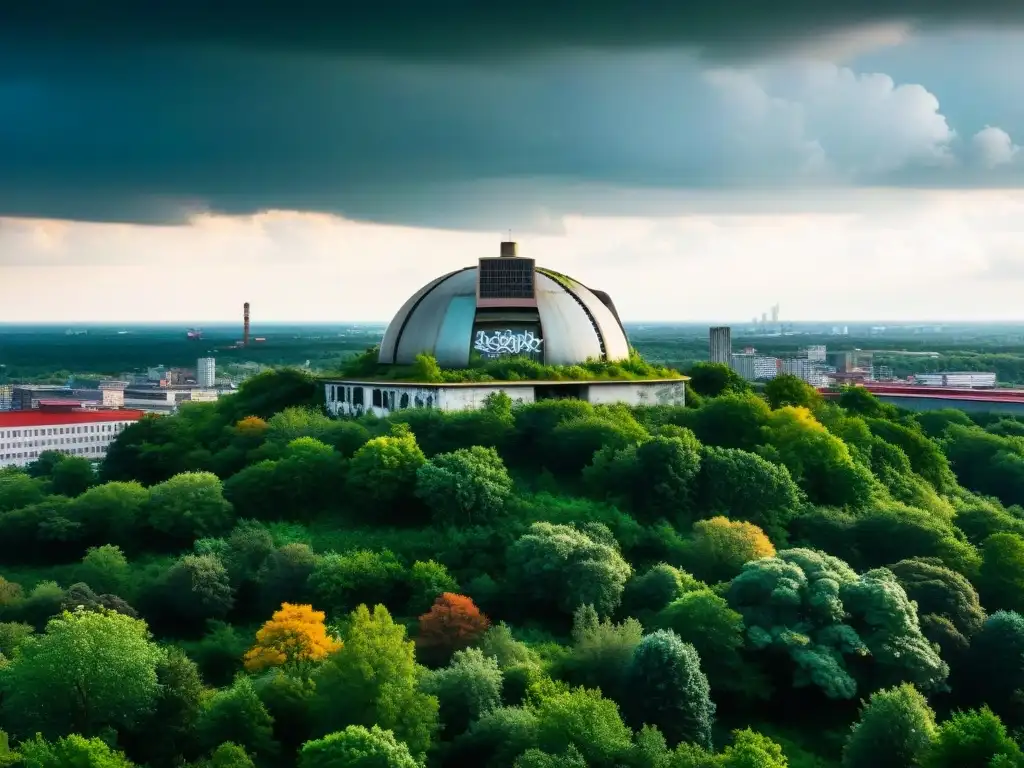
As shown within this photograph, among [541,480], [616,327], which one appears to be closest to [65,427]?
[616,327]

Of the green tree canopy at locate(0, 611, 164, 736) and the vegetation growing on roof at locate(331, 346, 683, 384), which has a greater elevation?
the vegetation growing on roof at locate(331, 346, 683, 384)

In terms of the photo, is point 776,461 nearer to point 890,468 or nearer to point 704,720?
point 890,468

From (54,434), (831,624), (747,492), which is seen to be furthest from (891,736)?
(54,434)

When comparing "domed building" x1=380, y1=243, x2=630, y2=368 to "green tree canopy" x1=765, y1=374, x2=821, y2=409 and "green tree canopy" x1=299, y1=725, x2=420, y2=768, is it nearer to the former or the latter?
"green tree canopy" x1=765, y1=374, x2=821, y2=409

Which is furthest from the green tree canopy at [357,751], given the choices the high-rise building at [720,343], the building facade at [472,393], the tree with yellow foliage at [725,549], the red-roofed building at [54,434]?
the red-roofed building at [54,434]

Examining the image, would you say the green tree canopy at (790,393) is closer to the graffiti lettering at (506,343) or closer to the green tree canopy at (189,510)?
the graffiti lettering at (506,343)

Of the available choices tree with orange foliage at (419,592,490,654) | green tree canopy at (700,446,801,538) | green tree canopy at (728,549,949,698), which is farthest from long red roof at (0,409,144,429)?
green tree canopy at (728,549,949,698)
